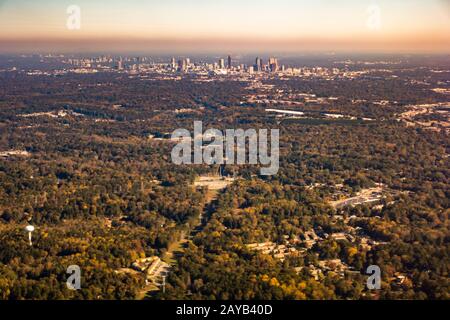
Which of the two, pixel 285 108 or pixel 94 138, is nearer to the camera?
pixel 94 138

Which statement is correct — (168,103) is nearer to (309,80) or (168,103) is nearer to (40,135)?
(40,135)

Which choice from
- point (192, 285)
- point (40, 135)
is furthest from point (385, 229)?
point (40, 135)

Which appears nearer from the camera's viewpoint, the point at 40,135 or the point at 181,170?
the point at 181,170

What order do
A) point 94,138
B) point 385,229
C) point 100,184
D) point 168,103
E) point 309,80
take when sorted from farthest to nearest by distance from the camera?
1. point 309,80
2. point 168,103
3. point 94,138
4. point 100,184
5. point 385,229

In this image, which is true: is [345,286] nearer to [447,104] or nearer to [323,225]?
[323,225]

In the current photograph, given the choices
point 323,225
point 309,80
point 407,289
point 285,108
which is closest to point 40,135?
point 285,108

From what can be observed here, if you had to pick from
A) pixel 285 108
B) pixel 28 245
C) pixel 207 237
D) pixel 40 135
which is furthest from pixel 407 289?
pixel 285 108

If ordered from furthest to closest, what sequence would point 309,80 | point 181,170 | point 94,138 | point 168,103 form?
point 309,80
point 168,103
point 94,138
point 181,170

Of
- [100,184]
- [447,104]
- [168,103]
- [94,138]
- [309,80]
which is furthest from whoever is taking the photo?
[309,80]

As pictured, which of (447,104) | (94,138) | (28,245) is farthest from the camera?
(447,104)
